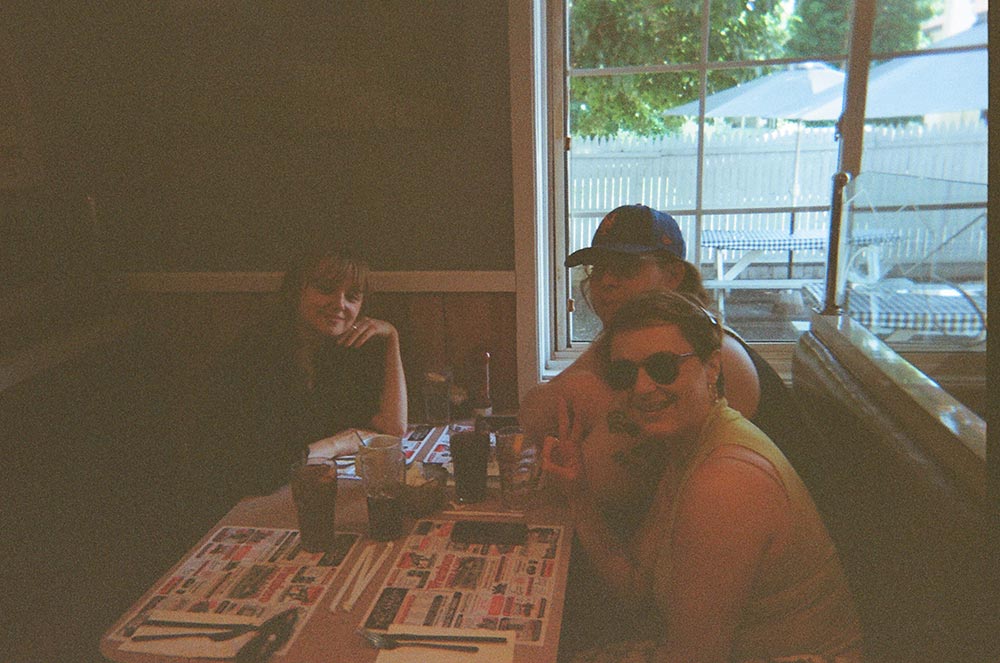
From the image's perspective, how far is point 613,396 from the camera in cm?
177

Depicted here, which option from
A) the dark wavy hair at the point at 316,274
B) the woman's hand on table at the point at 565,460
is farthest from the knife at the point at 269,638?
the dark wavy hair at the point at 316,274

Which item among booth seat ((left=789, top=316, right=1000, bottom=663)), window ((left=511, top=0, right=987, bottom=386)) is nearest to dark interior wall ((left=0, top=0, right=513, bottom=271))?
window ((left=511, top=0, right=987, bottom=386))

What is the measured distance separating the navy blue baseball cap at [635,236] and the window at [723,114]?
0.56 m

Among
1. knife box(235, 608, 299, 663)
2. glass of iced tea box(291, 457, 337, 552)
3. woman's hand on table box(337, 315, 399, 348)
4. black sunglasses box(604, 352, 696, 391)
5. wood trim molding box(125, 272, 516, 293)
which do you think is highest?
black sunglasses box(604, 352, 696, 391)

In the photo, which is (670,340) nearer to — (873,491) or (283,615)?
(873,491)

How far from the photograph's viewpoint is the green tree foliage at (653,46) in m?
2.69

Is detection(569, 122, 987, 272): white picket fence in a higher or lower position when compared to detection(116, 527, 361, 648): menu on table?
higher

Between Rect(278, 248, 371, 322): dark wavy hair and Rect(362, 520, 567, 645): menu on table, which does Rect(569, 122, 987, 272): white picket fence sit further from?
Rect(362, 520, 567, 645): menu on table

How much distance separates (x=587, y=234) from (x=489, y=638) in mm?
2078

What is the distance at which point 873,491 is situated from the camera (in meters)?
1.38

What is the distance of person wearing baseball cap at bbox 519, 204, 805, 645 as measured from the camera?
1.70m

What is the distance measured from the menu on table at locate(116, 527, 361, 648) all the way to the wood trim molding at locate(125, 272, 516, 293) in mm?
1424

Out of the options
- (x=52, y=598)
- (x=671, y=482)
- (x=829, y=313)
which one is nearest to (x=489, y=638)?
(x=671, y=482)

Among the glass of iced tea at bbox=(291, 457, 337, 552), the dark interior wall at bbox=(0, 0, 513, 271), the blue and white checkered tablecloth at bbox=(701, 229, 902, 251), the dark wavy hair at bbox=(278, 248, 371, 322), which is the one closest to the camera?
the glass of iced tea at bbox=(291, 457, 337, 552)
